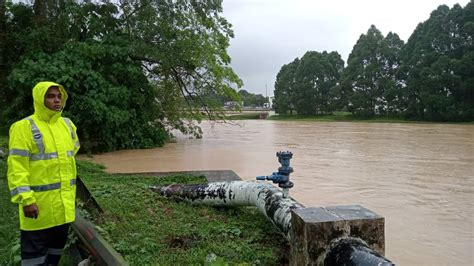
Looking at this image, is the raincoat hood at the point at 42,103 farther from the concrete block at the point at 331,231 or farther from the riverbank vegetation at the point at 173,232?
the concrete block at the point at 331,231

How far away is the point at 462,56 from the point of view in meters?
33.3

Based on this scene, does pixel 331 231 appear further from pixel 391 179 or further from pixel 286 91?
pixel 286 91

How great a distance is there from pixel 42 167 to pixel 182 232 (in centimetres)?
175

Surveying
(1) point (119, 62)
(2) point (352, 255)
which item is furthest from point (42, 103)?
(1) point (119, 62)

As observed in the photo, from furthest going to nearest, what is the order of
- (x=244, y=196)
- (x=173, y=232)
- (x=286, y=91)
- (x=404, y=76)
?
(x=286, y=91)
(x=404, y=76)
(x=244, y=196)
(x=173, y=232)

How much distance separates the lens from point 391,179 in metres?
8.79

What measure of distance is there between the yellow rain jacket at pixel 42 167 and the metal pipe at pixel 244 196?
178cm

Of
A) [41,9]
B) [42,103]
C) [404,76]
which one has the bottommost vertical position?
[42,103]

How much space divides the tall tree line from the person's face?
3412 centimetres

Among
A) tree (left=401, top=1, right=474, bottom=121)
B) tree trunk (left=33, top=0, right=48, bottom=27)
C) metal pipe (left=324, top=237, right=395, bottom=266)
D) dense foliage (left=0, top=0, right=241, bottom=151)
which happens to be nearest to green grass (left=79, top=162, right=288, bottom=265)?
metal pipe (left=324, top=237, right=395, bottom=266)

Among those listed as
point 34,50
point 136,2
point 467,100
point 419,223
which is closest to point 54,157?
point 419,223

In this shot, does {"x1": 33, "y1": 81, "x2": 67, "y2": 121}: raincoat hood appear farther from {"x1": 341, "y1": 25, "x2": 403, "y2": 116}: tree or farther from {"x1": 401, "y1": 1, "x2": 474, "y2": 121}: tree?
{"x1": 341, "y1": 25, "x2": 403, "y2": 116}: tree

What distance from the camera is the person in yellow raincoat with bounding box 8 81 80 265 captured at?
108 inches

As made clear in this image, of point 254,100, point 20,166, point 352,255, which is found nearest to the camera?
point 352,255
